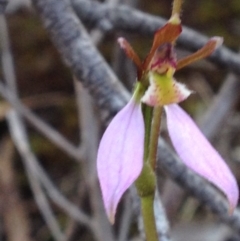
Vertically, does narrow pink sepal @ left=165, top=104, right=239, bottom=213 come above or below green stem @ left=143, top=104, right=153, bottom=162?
below

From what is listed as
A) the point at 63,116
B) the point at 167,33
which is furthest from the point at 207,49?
the point at 63,116

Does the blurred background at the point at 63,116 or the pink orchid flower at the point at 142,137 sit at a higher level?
the pink orchid flower at the point at 142,137

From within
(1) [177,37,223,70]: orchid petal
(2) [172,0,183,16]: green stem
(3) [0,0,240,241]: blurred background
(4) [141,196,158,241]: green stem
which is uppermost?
(2) [172,0,183,16]: green stem

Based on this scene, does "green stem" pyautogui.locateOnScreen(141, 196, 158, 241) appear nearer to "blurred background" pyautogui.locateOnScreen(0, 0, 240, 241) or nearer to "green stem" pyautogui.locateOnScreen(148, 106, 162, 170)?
"green stem" pyautogui.locateOnScreen(148, 106, 162, 170)

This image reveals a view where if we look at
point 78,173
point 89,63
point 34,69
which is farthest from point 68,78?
point 89,63

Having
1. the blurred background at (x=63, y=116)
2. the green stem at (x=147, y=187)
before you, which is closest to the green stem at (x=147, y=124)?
the green stem at (x=147, y=187)

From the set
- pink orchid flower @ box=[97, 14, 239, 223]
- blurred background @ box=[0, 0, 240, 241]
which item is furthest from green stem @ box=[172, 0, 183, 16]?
blurred background @ box=[0, 0, 240, 241]

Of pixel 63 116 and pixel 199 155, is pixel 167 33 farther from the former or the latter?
pixel 63 116

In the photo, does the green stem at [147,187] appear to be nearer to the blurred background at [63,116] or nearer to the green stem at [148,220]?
the green stem at [148,220]
